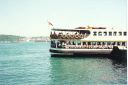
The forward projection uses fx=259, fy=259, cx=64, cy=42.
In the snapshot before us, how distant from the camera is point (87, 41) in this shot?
32.5 metres

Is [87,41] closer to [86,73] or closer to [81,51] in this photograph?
[81,51]

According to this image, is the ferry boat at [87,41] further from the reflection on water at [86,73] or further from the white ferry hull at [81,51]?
the reflection on water at [86,73]

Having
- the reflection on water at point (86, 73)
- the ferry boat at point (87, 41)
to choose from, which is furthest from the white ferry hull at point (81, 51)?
the reflection on water at point (86, 73)

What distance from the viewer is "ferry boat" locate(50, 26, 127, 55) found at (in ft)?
104

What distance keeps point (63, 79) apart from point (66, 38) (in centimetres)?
1324

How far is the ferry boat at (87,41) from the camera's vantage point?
3155cm

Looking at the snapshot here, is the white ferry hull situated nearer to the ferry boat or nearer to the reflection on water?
the ferry boat

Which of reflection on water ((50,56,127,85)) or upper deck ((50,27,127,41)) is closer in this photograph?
reflection on water ((50,56,127,85))

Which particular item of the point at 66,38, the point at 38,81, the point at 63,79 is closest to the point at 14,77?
the point at 38,81

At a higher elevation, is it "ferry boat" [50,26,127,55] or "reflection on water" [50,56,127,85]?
"ferry boat" [50,26,127,55]

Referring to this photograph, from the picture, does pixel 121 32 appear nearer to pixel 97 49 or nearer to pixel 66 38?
pixel 97 49

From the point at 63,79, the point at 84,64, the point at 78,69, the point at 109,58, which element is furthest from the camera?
the point at 109,58

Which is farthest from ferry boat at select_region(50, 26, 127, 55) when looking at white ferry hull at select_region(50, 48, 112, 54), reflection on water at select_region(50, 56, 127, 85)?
reflection on water at select_region(50, 56, 127, 85)

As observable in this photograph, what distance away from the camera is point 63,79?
19.3 metres
